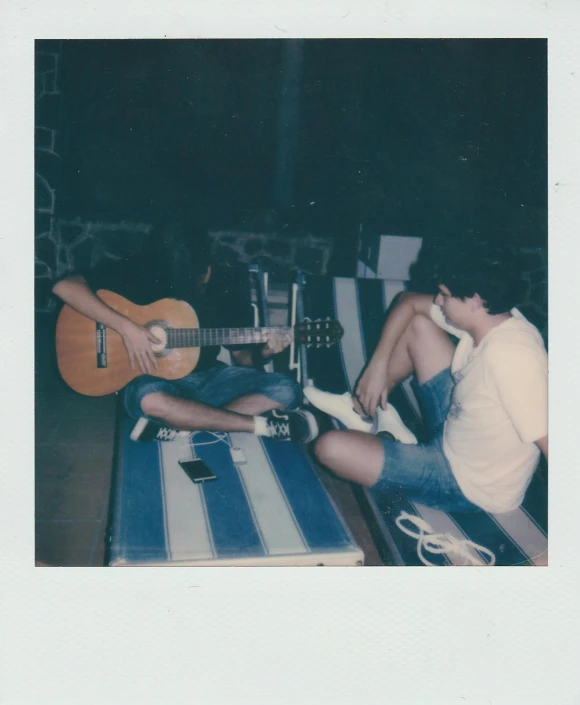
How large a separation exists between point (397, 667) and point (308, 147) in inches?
64.2

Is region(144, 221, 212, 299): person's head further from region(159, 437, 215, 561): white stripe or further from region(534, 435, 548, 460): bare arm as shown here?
region(534, 435, 548, 460): bare arm

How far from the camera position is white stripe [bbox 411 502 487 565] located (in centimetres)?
136

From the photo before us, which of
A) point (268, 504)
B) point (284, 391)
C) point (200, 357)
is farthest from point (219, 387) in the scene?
point (268, 504)

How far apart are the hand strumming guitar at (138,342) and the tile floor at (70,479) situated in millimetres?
197

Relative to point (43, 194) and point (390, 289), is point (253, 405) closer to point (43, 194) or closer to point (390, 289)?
point (390, 289)

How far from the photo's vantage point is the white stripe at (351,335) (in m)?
1.56

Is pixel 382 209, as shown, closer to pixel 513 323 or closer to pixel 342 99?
pixel 342 99

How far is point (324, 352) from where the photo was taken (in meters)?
1.59

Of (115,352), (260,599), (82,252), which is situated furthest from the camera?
(115,352)

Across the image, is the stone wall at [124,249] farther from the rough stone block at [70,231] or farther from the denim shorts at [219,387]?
the denim shorts at [219,387]

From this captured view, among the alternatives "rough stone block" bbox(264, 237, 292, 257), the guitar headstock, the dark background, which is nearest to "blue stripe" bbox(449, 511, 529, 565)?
the guitar headstock

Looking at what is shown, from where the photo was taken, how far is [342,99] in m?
1.48

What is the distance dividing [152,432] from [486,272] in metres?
1.24

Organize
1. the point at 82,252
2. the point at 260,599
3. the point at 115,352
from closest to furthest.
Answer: the point at 260,599 < the point at 82,252 < the point at 115,352
